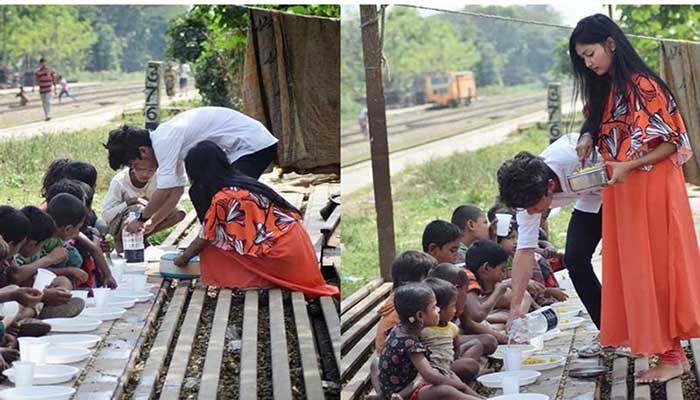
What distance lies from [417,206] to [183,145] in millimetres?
4463

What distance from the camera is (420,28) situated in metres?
37.4

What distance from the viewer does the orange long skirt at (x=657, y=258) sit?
3.41 meters

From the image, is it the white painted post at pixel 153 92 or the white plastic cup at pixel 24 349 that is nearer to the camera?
the white plastic cup at pixel 24 349

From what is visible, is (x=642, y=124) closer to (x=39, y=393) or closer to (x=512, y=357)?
(x=512, y=357)

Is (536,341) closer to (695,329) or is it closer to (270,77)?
(695,329)

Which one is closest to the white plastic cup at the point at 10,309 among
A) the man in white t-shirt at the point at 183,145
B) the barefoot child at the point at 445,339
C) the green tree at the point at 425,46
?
the man in white t-shirt at the point at 183,145

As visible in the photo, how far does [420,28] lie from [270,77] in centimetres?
3368

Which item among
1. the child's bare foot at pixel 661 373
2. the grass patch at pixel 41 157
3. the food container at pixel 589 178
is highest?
the grass patch at pixel 41 157

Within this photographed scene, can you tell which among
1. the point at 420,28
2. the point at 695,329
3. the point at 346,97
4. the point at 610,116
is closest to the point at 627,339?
the point at 695,329

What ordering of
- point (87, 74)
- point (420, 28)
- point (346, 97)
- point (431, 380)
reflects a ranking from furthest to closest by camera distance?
1. point (420, 28)
2. point (346, 97)
3. point (87, 74)
4. point (431, 380)

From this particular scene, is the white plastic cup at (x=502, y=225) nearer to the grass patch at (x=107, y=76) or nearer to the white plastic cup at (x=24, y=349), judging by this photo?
the grass patch at (x=107, y=76)

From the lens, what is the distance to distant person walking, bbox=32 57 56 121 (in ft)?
12.1

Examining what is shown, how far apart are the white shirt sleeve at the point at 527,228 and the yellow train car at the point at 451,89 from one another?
23376mm

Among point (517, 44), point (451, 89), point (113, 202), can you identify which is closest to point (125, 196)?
point (113, 202)
